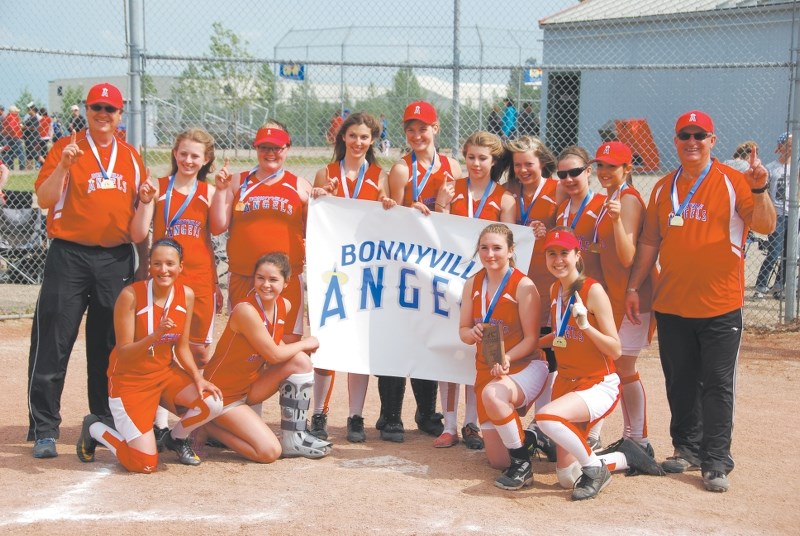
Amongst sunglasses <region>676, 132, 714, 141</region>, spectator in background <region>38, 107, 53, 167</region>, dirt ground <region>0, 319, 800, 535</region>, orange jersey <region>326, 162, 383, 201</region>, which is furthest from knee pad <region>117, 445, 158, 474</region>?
spectator in background <region>38, 107, 53, 167</region>

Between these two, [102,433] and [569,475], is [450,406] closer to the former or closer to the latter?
[569,475]

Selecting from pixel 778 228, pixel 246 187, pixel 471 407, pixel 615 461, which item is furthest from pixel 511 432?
pixel 778 228

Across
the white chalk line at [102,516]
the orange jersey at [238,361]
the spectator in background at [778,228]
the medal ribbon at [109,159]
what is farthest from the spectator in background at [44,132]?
the spectator in background at [778,228]

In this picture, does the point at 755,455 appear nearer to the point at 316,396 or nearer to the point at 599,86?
the point at 316,396

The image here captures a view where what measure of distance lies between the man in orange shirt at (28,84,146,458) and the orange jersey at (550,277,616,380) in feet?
9.12

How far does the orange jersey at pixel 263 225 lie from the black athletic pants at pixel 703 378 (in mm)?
2392

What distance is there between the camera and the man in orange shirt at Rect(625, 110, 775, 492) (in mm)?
5363

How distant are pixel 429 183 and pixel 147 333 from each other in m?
2.13

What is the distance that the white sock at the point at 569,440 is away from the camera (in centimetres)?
508

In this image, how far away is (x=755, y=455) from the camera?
6043 millimetres

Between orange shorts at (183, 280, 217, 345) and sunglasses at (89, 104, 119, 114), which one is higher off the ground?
sunglasses at (89, 104, 119, 114)

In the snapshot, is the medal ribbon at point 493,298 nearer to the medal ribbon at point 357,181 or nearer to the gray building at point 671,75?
the medal ribbon at point 357,181

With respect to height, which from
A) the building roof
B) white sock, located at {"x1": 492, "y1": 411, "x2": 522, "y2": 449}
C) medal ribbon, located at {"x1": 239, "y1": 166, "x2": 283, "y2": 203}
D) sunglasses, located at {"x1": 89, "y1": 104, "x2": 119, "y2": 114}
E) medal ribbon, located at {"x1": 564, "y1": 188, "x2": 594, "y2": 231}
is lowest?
white sock, located at {"x1": 492, "y1": 411, "x2": 522, "y2": 449}

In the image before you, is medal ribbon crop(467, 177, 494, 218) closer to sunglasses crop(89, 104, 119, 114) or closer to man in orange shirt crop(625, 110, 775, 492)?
man in orange shirt crop(625, 110, 775, 492)
